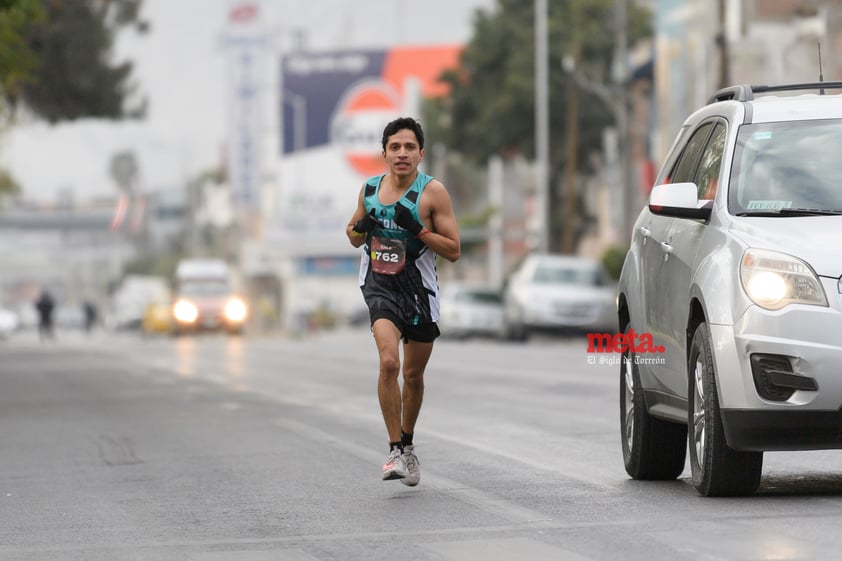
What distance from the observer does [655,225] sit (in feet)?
34.5

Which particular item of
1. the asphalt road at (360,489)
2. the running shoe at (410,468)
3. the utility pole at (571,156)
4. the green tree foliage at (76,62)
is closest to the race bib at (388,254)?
the running shoe at (410,468)

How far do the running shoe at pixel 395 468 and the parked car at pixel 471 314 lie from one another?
3842 centimetres

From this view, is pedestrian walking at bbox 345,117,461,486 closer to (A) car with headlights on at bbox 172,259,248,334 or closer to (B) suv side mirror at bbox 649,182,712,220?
(B) suv side mirror at bbox 649,182,712,220

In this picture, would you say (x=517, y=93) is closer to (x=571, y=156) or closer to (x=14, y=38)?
(x=571, y=156)

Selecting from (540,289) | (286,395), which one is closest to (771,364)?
(286,395)

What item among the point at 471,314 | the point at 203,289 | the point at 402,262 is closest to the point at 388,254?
the point at 402,262

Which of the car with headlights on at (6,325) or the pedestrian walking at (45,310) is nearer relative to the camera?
the pedestrian walking at (45,310)

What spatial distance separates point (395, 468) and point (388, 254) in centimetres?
114

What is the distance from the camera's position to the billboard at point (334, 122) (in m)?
110

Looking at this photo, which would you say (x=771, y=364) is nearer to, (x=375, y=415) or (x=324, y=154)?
(x=375, y=415)

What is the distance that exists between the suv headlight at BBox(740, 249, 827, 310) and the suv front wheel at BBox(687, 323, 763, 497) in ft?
1.21

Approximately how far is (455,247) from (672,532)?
2.64m

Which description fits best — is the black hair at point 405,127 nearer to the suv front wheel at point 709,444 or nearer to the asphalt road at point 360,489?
the asphalt road at point 360,489

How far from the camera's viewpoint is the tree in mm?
68250
